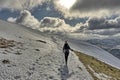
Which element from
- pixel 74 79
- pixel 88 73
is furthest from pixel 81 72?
pixel 74 79

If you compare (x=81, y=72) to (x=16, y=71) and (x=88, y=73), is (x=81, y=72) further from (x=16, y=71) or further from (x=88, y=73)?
(x=16, y=71)

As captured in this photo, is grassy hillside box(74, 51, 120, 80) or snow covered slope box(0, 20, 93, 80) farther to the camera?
grassy hillside box(74, 51, 120, 80)

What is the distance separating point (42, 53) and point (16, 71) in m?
12.9

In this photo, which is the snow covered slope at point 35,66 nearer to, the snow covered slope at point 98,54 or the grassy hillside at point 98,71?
the grassy hillside at point 98,71

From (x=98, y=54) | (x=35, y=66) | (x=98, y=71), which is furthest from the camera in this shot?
(x=98, y=54)

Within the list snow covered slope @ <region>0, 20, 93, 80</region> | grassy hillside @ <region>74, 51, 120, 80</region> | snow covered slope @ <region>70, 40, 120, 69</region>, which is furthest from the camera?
snow covered slope @ <region>70, 40, 120, 69</region>

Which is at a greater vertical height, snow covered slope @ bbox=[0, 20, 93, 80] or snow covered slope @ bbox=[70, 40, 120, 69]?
snow covered slope @ bbox=[0, 20, 93, 80]

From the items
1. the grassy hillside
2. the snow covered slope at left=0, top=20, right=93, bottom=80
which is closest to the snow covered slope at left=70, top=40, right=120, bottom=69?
the grassy hillside

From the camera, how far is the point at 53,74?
114 feet

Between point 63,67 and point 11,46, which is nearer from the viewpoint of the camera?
point 63,67

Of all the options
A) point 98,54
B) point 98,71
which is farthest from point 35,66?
point 98,54

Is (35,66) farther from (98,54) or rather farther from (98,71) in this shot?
(98,54)

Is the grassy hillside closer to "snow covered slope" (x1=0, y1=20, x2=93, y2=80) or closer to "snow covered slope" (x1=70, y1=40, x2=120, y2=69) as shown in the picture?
"snow covered slope" (x1=0, y1=20, x2=93, y2=80)

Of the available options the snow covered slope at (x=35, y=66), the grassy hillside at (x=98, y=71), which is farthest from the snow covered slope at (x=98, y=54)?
the snow covered slope at (x=35, y=66)
